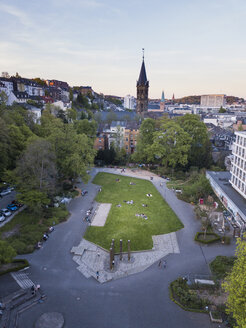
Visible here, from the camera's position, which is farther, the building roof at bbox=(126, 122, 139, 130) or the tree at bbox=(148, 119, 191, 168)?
the building roof at bbox=(126, 122, 139, 130)

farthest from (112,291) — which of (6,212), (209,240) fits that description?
(6,212)

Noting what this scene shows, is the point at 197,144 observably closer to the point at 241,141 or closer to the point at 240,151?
the point at 240,151

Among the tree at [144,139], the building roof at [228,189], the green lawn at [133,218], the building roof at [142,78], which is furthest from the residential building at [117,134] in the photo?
the building roof at [142,78]

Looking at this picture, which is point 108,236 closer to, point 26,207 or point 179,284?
point 179,284

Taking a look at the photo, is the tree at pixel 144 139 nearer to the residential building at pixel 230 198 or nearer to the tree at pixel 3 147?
the residential building at pixel 230 198

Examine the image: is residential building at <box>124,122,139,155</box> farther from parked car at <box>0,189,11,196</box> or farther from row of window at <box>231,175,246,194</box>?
parked car at <box>0,189,11,196</box>

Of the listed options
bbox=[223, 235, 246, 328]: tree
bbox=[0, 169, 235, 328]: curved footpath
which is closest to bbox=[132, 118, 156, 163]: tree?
bbox=[0, 169, 235, 328]: curved footpath
